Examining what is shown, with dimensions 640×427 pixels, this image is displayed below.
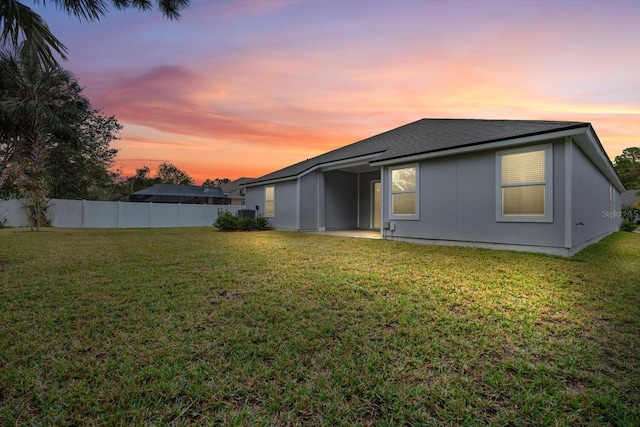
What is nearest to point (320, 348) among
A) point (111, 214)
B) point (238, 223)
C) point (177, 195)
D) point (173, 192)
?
point (238, 223)

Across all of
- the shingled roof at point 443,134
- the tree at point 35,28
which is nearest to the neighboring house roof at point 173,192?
the shingled roof at point 443,134

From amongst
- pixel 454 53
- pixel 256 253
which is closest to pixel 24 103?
pixel 256 253

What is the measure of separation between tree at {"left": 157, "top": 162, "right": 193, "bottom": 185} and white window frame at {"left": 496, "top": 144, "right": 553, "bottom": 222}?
4679 cm

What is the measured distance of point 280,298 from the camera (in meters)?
3.75

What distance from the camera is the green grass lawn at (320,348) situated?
1.80 m

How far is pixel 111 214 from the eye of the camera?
56.6 feet

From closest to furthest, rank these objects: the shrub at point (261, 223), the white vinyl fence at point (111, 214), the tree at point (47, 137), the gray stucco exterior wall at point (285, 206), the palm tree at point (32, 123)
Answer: the tree at point (47, 137) → the palm tree at point (32, 123) → the gray stucco exterior wall at point (285, 206) → the shrub at point (261, 223) → the white vinyl fence at point (111, 214)

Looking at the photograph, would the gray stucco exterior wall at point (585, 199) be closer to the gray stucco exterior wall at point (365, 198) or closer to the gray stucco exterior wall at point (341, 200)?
the gray stucco exterior wall at point (365, 198)

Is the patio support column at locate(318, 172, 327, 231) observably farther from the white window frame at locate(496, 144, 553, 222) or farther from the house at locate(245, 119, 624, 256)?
the white window frame at locate(496, 144, 553, 222)

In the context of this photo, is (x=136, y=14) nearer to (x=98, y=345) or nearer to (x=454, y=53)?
(x=98, y=345)

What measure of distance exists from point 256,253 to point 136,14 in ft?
19.4

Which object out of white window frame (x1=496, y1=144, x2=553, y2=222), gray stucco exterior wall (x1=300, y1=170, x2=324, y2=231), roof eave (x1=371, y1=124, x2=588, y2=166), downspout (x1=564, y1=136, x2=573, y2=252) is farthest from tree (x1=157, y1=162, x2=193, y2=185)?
downspout (x1=564, y1=136, x2=573, y2=252)

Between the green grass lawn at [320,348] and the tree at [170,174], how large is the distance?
44730 millimetres

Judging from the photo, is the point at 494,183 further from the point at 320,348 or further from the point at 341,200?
the point at 341,200
